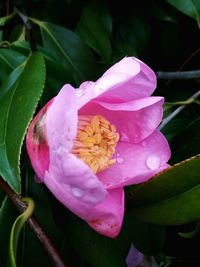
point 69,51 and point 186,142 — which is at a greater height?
point 69,51

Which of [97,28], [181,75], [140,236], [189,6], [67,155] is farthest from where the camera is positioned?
[97,28]

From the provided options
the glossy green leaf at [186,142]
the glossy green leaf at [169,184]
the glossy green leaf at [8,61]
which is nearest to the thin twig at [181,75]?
the glossy green leaf at [186,142]

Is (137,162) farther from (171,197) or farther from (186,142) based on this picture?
(186,142)

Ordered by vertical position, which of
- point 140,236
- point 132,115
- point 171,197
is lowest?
point 140,236

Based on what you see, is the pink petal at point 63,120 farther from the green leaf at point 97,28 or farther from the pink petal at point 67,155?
the green leaf at point 97,28

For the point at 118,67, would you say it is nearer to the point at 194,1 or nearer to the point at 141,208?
the point at 141,208

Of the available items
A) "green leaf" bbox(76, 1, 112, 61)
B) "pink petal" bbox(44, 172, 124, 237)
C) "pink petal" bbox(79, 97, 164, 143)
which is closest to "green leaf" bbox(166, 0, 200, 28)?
"green leaf" bbox(76, 1, 112, 61)

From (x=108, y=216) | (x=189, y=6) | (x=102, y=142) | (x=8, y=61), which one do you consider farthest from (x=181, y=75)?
(x=108, y=216)
